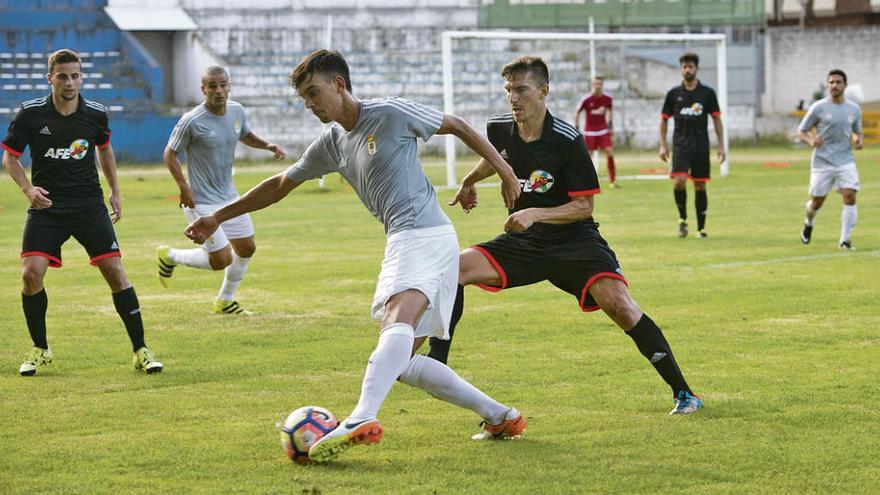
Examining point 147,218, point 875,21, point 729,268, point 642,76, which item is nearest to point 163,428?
point 729,268

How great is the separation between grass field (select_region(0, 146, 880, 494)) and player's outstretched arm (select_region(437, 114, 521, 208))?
4.01 ft

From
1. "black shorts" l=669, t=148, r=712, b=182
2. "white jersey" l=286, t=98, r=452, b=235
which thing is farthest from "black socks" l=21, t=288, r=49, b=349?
"black shorts" l=669, t=148, r=712, b=182

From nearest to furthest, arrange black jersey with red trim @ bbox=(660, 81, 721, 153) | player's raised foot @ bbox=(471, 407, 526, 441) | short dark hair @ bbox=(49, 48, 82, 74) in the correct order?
player's raised foot @ bbox=(471, 407, 526, 441)
short dark hair @ bbox=(49, 48, 82, 74)
black jersey with red trim @ bbox=(660, 81, 721, 153)

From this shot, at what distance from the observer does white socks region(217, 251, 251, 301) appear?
1163 centimetres

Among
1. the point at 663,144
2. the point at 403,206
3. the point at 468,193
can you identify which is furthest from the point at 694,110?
the point at 403,206

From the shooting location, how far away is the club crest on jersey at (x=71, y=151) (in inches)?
355

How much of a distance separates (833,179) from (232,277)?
7.98m

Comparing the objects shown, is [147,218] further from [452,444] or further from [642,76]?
[642,76]

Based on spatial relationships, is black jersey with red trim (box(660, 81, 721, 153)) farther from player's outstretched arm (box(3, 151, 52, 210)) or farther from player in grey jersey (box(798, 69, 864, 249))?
player's outstretched arm (box(3, 151, 52, 210))

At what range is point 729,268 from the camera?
555 inches

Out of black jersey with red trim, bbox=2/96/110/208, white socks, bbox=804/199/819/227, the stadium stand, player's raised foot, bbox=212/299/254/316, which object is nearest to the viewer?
black jersey with red trim, bbox=2/96/110/208

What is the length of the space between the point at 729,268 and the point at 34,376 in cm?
778

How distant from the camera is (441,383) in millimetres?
6383

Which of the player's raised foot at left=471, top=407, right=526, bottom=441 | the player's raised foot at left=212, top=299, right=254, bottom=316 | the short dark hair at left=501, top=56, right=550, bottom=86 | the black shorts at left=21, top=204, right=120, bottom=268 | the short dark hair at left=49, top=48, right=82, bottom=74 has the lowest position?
the player's raised foot at left=212, top=299, right=254, bottom=316
